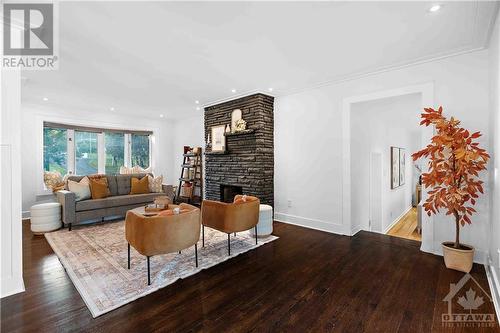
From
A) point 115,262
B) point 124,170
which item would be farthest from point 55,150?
point 115,262

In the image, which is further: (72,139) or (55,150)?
(72,139)

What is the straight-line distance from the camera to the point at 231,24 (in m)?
2.35

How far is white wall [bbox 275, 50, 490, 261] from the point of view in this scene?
286 cm

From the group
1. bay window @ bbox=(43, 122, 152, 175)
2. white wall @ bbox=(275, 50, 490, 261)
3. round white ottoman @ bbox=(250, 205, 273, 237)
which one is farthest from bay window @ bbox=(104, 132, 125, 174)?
round white ottoman @ bbox=(250, 205, 273, 237)

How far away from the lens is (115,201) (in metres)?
4.81

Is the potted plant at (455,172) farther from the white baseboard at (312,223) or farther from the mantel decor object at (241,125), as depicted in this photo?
the mantel decor object at (241,125)

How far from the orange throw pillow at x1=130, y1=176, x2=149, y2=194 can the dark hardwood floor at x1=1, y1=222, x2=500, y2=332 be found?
7.45 ft

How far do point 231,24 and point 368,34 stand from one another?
1.51 metres

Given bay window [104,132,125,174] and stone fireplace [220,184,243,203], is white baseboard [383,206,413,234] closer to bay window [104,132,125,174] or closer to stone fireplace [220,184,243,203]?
stone fireplace [220,184,243,203]

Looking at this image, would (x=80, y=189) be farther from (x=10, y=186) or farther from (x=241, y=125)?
(x=241, y=125)

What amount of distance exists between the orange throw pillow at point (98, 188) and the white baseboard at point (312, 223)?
362 cm

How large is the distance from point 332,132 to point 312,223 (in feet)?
5.62

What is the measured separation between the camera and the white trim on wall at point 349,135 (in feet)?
10.4

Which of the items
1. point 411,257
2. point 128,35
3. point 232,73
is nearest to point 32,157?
point 128,35
